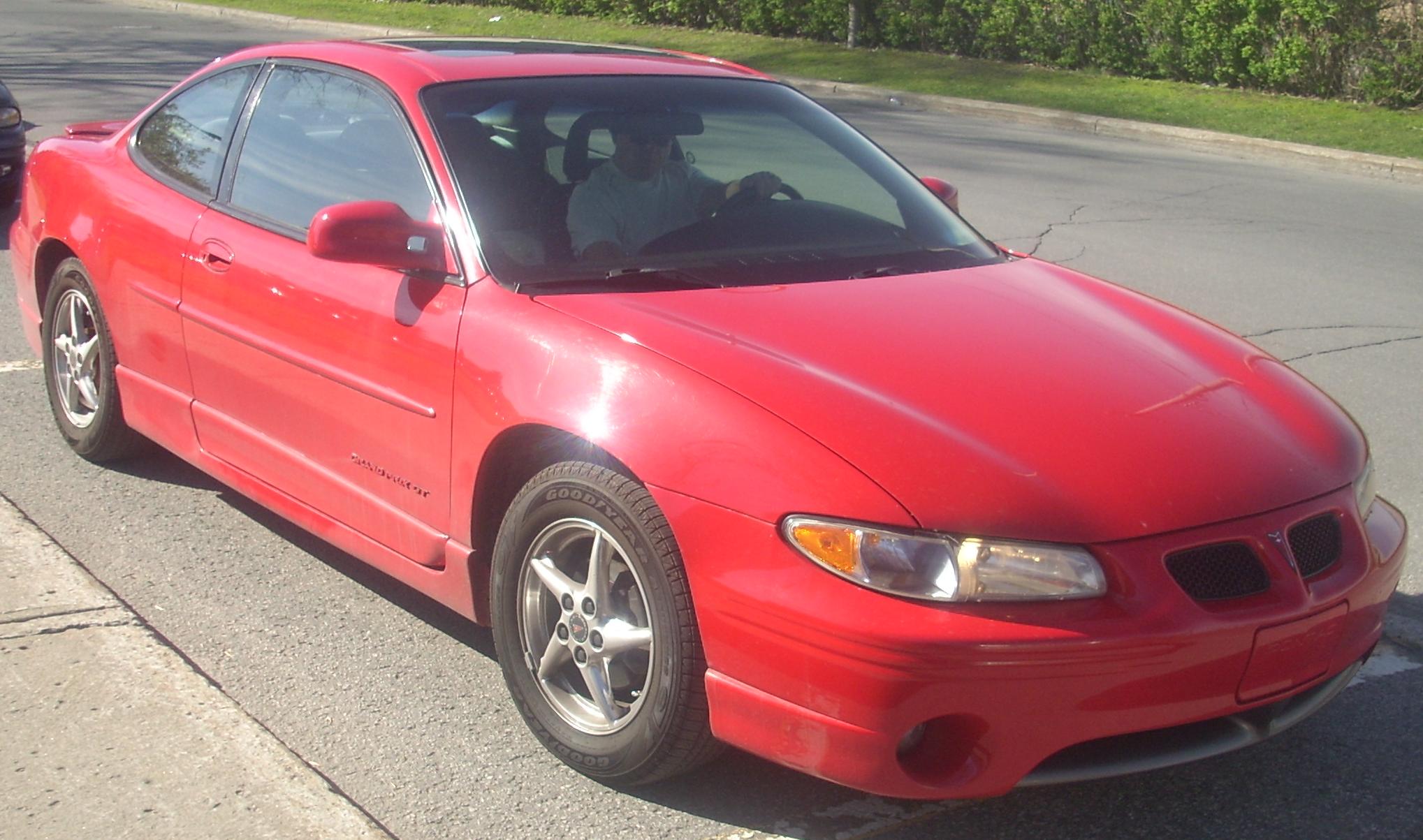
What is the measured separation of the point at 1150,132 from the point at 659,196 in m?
14.4

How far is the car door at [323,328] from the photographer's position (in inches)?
153

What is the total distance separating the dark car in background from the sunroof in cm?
704

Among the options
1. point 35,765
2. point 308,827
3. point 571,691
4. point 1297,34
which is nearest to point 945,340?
point 571,691

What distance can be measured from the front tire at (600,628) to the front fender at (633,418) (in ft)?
0.38

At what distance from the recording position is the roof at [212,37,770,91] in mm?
4375

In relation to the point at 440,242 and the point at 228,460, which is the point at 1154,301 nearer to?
the point at 440,242

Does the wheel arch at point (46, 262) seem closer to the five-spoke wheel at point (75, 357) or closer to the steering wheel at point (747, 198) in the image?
the five-spoke wheel at point (75, 357)

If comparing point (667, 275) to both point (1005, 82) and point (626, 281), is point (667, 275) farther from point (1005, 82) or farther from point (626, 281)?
point (1005, 82)

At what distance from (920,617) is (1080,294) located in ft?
5.36

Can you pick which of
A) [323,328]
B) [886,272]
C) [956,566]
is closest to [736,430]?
[956,566]

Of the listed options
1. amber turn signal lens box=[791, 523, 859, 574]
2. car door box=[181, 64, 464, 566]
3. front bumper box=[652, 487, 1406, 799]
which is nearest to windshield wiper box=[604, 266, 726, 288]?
car door box=[181, 64, 464, 566]

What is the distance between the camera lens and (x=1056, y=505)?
9.95 ft

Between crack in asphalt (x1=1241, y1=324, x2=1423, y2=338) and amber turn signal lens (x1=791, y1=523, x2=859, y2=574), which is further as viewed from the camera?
crack in asphalt (x1=1241, y1=324, x2=1423, y2=338)

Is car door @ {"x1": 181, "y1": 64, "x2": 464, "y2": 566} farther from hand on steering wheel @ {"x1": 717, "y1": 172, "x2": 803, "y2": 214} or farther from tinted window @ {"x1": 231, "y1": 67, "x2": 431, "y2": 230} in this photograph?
hand on steering wheel @ {"x1": 717, "y1": 172, "x2": 803, "y2": 214}
